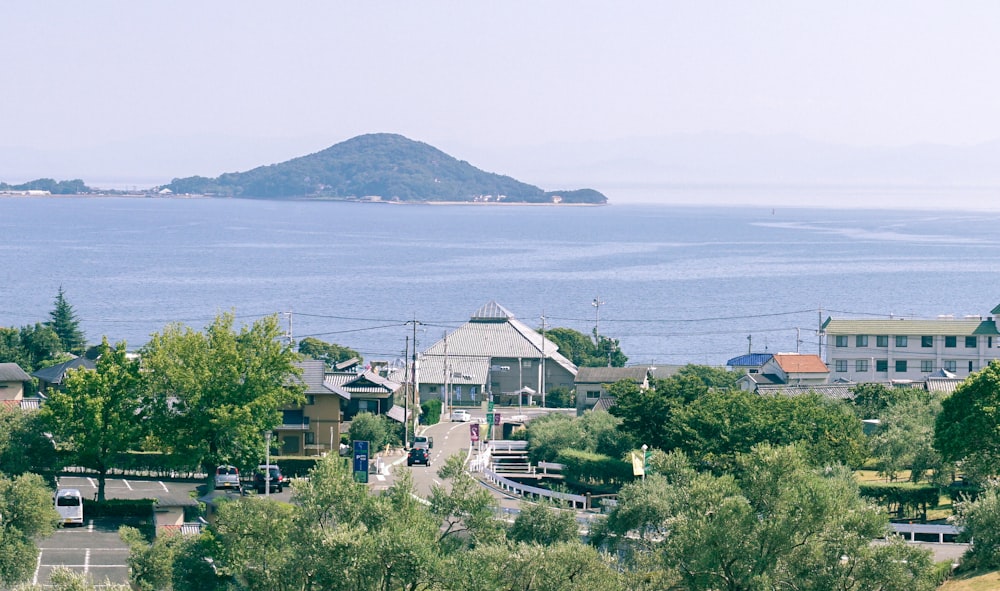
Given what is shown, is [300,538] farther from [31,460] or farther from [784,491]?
[31,460]

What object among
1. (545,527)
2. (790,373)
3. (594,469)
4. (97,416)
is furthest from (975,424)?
(790,373)

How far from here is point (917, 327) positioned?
8925 centimetres

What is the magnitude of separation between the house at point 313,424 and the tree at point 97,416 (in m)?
11.8

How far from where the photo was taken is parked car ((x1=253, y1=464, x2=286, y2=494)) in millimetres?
53469

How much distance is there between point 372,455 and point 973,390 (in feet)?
95.8

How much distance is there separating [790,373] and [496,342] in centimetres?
2300

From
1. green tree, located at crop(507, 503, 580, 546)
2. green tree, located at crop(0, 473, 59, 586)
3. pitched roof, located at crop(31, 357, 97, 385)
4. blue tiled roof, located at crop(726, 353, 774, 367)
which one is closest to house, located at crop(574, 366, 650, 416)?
blue tiled roof, located at crop(726, 353, 774, 367)

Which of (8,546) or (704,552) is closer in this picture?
(704,552)

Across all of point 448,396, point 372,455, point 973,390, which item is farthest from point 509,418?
point 973,390

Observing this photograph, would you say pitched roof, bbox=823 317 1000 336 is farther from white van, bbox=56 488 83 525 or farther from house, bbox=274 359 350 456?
white van, bbox=56 488 83 525

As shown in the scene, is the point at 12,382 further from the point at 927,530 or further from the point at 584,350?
the point at 584,350

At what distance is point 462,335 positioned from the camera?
98.8 m

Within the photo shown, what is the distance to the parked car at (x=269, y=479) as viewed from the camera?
5347 cm

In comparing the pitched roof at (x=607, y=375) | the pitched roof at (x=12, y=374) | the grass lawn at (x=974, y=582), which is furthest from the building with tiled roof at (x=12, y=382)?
the grass lawn at (x=974, y=582)
